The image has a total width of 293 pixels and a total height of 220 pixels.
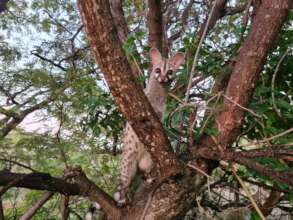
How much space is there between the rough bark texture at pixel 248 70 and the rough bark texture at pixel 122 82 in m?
0.30

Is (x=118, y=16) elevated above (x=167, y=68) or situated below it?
above

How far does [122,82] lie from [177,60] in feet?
4.69

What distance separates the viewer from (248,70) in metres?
2.35

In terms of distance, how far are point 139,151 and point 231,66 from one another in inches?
36.7

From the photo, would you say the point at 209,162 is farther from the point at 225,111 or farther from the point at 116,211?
the point at 116,211

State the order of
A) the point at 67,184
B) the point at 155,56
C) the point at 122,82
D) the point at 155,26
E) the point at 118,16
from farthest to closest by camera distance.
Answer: the point at 118,16 → the point at 155,26 → the point at 155,56 → the point at 67,184 → the point at 122,82

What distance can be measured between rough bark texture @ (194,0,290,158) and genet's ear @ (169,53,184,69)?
83 centimetres

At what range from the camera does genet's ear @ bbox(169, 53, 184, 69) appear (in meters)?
3.21

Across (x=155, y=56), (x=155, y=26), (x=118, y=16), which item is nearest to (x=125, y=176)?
(x=155, y=56)

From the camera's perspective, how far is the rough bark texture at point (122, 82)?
1679 millimetres

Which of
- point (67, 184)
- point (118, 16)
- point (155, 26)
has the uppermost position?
point (118, 16)

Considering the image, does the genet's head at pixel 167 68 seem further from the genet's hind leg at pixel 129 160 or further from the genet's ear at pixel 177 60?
the genet's hind leg at pixel 129 160

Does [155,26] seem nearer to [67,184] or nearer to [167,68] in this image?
[167,68]

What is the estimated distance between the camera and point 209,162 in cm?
243
